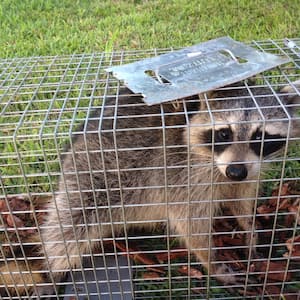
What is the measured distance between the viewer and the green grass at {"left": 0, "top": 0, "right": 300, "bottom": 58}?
383 cm

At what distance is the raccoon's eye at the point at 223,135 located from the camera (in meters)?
1.69

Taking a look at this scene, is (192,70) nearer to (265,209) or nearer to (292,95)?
(292,95)

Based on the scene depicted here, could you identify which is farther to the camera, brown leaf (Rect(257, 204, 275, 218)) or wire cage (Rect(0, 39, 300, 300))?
brown leaf (Rect(257, 204, 275, 218))

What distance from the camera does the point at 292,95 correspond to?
1.75 metres

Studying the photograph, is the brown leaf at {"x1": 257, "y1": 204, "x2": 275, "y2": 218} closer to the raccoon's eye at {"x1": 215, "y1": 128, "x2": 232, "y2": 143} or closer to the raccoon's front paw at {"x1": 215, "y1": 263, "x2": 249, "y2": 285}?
the raccoon's front paw at {"x1": 215, "y1": 263, "x2": 249, "y2": 285}

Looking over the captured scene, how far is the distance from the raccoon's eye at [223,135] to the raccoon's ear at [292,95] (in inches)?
9.9

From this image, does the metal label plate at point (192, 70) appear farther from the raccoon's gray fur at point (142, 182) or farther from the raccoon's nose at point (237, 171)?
the raccoon's nose at point (237, 171)

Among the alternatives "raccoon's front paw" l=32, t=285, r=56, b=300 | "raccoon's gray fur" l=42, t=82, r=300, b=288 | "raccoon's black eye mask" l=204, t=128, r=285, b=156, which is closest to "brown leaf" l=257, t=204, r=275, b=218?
"raccoon's gray fur" l=42, t=82, r=300, b=288

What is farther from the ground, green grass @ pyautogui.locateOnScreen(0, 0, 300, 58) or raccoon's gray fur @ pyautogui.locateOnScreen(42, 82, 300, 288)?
raccoon's gray fur @ pyautogui.locateOnScreen(42, 82, 300, 288)

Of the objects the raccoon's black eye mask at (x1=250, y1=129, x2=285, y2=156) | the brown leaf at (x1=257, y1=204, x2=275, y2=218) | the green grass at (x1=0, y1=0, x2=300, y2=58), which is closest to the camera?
the raccoon's black eye mask at (x1=250, y1=129, x2=285, y2=156)

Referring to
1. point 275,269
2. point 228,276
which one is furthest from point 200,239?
point 275,269

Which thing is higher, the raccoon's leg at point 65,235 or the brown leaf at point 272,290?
the raccoon's leg at point 65,235

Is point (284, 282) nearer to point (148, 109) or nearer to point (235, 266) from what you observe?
point (235, 266)

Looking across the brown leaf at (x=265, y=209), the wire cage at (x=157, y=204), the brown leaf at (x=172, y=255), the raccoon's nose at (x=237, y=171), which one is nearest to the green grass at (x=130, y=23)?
the wire cage at (x=157, y=204)
